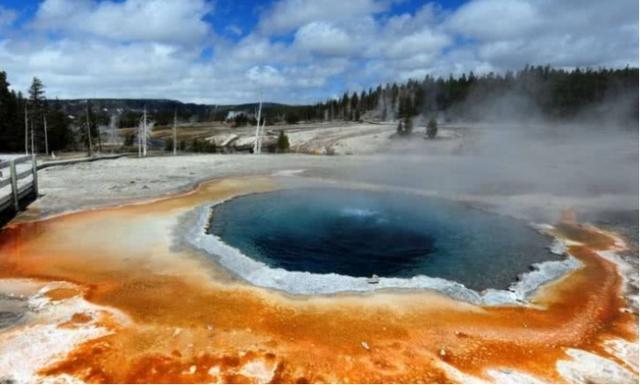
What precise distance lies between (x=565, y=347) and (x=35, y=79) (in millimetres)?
45198

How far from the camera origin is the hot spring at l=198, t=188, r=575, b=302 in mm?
7469

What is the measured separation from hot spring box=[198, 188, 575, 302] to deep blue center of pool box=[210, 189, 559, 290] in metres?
0.02

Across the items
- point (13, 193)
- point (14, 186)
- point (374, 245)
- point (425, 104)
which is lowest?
point (374, 245)

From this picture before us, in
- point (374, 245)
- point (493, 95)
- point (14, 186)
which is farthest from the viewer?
point (493, 95)

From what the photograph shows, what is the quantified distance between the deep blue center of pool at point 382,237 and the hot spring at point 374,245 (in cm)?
2

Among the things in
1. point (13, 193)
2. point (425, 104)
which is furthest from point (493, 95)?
point (13, 193)

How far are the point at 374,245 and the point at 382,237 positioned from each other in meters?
0.73

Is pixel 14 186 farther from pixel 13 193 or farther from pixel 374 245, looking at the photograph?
pixel 374 245

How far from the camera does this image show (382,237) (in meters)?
11.1

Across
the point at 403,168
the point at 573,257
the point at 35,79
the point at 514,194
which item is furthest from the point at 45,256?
the point at 35,79

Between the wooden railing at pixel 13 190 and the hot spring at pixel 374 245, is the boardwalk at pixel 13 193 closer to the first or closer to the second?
the wooden railing at pixel 13 190

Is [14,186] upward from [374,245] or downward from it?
upward

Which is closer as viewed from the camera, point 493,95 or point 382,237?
point 382,237

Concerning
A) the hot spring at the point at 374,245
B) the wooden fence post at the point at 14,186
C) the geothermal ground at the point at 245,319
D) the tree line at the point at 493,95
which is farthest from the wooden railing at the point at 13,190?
the tree line at the point at 493,95
